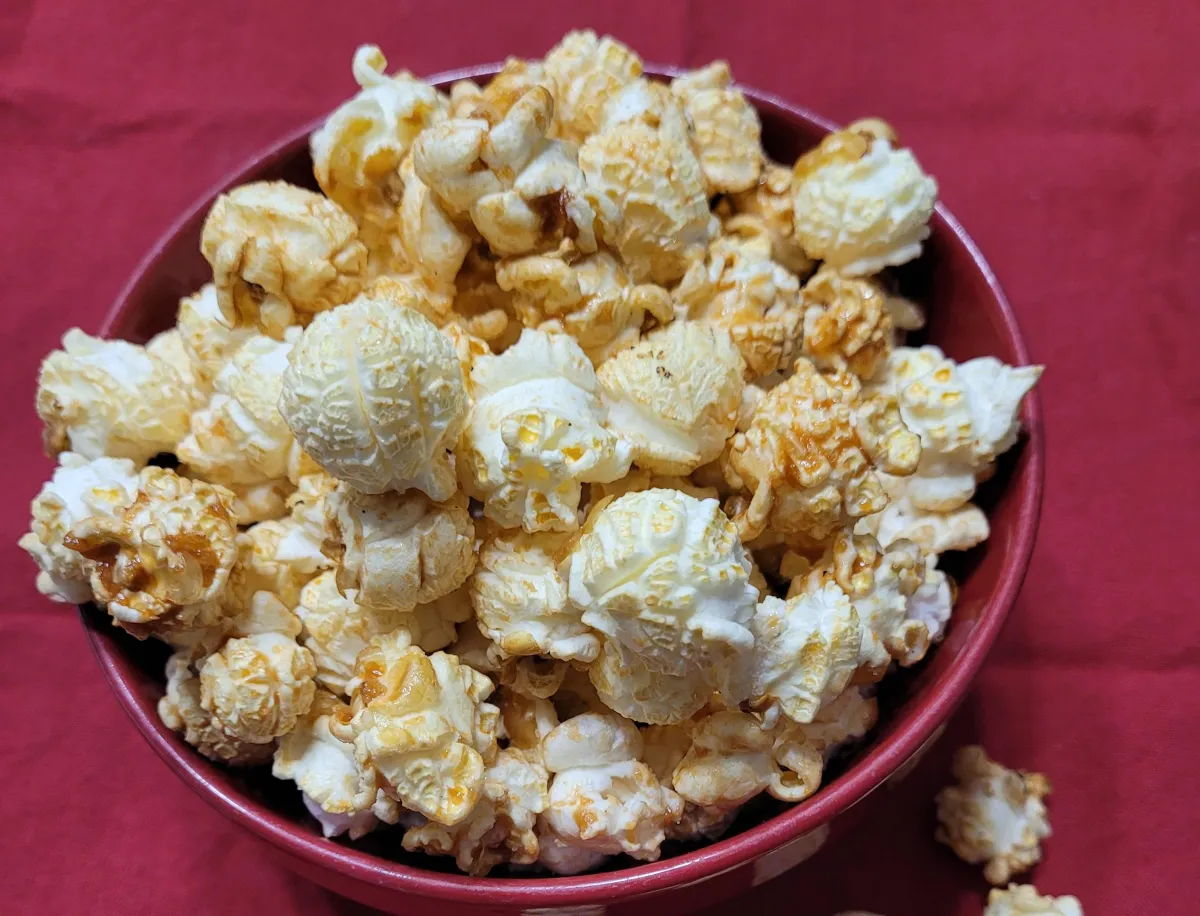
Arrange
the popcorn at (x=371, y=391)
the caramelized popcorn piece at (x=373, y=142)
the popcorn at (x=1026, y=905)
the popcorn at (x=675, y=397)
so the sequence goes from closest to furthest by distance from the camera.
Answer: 1. the popcorn at (x=371, y=391)
2. the popcorn at (x=675, y=397)
3. the caramelized popcorn piece at (x=373, y=142)
4. the popcorn at (x=1026, y=905)

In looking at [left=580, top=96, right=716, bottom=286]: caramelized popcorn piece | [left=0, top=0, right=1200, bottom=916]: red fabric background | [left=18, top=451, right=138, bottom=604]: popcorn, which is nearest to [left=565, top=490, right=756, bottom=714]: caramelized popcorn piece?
[left=580, top=96, right=716, bottom=286]: caramelized popcorn piece

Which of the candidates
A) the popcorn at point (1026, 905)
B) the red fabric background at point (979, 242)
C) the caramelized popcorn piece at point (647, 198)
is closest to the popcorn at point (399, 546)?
the caramelized popcorn piece at point (647, 198)

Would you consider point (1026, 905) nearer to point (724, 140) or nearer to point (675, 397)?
point (675, 397)

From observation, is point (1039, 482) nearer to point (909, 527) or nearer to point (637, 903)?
point (909, 527)

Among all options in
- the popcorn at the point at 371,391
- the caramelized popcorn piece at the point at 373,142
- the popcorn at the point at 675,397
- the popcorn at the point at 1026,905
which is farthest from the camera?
the popcorn at the point at 1026,905

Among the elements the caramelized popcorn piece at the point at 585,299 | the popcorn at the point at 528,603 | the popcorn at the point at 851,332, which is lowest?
the popcorn at the point at 528,603

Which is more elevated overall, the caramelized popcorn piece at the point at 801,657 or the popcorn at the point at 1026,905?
the caramelized popcorn piece at the point at 801,657

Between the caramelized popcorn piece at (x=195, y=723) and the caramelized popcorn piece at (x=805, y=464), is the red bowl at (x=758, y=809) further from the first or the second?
the caramelized popcorn piece at (x=805, y=464)
